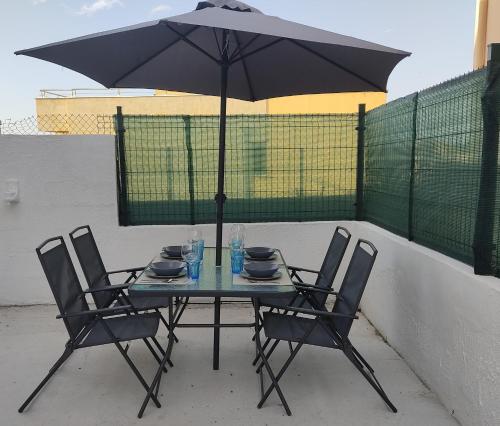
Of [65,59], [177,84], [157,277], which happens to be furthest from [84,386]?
[177,84]

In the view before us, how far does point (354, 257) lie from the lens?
9.34 feet

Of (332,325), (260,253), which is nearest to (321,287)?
(332,325)

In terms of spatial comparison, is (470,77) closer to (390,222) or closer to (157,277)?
(390,222)

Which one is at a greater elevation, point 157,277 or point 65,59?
point 65,59

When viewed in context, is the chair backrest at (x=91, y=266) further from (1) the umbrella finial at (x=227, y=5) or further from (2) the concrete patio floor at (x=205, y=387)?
(1) the umbrella finial at (x=227, y=5)

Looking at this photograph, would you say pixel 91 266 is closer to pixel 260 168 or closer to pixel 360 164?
pixel 260 168

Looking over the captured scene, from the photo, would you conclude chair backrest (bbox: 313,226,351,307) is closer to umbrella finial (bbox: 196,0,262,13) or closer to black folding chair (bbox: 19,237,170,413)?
black folding chair (bbox: 19,237,170,413)

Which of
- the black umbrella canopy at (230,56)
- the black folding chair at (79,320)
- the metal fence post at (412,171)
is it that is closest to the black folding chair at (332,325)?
the metal fence post at (412,171)

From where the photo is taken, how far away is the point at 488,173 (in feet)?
7.07

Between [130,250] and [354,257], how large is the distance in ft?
8.43

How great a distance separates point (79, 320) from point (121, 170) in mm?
2095

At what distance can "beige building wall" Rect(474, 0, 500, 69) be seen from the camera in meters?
8.36

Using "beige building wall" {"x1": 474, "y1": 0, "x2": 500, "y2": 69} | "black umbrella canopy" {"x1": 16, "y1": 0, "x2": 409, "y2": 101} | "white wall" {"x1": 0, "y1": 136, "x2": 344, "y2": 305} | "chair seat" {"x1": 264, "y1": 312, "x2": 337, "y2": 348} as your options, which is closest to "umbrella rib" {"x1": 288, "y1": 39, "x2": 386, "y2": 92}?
"black umbrella canopy" {"x1": 16, "y1": 0, "x2": 409, "y2": 101}

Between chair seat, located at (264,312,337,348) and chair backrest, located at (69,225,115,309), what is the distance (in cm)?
127
